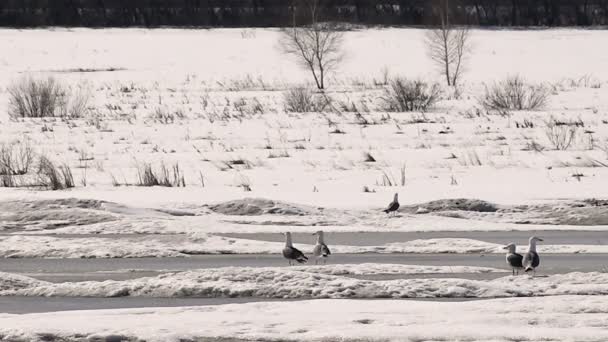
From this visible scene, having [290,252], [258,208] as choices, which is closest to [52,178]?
[258,208]

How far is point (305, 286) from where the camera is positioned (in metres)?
10.1

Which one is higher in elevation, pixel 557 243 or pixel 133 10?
pixel 133 10

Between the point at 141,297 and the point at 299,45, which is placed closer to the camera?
the point at 141,297

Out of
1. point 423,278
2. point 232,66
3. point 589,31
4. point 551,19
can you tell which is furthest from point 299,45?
point 423,278

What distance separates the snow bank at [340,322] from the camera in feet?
26.7

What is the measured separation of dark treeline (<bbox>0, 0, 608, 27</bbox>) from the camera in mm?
83188

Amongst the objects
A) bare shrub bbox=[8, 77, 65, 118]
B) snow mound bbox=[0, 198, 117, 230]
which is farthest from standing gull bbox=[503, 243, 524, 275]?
bare shrub bbox=[8, 77, 65, 118]

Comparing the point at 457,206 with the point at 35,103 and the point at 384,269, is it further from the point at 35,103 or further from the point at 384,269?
the point at 35,103

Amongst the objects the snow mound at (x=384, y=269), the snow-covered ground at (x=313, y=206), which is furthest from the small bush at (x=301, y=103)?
the snow mound at (x=384, y=269)

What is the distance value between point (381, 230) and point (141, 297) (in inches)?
189

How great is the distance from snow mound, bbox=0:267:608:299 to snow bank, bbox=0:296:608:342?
1.57ft

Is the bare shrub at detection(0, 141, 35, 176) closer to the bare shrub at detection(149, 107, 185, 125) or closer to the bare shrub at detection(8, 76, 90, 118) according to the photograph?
the bare shrub at detection(149, 107, 185, 125)

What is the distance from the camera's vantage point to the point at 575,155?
23.6 m

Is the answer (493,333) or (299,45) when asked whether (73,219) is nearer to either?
(493,333)
